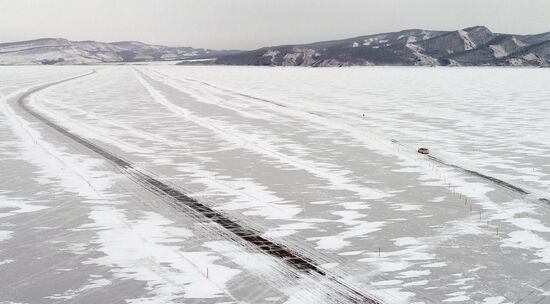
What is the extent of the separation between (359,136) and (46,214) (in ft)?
26.8

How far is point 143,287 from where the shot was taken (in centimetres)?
405

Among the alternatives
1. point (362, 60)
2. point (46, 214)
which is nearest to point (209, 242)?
point (46, 214)

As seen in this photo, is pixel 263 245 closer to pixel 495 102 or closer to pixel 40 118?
pixel 40 118

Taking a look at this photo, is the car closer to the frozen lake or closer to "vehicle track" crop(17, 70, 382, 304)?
the frozen lake

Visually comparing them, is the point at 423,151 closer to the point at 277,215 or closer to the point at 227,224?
the point at 277,215

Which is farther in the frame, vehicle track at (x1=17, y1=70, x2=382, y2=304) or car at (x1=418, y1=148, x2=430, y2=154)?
car at (x1=418, y1=148, x2=430, y2=154)

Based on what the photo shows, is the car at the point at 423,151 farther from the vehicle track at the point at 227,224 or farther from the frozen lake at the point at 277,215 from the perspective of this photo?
the vehicle track at the point at 227,224

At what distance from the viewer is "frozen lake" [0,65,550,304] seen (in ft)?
13.4

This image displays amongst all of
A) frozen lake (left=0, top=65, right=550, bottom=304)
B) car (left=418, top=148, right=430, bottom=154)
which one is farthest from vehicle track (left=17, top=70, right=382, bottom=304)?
car (left=418, top=148, right=430, bottom=154)

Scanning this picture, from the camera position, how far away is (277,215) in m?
6.01

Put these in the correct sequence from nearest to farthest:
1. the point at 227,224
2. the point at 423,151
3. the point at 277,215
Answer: the point at 227,224
the point at 277,215
the point at 423,151

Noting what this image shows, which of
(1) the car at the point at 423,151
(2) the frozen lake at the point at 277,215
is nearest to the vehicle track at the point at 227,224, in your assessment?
(2) the frozen lake at the point at 277,215

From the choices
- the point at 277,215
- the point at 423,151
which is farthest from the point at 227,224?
the point at 423,151

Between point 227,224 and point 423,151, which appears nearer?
point 227,224
